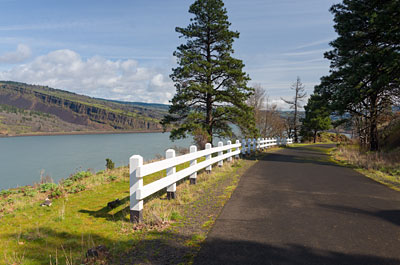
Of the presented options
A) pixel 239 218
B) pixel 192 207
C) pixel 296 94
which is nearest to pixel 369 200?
pixel 239 218

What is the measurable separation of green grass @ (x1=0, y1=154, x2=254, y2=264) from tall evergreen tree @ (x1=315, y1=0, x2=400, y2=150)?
14.5 m

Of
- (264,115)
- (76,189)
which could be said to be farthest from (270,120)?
(76,189)

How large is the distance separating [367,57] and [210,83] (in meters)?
14.2

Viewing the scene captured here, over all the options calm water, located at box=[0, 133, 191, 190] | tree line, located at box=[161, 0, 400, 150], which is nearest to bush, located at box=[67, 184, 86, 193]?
calm water, located at box=[0, 133, 191, 190]

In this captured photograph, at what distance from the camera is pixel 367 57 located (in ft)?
56.0

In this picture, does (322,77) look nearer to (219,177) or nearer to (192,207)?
(219,177)

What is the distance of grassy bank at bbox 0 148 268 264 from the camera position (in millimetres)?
4008

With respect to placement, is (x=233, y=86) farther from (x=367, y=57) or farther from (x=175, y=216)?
(x=175, y=216)

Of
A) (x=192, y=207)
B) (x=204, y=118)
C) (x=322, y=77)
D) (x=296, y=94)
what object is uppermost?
(x=296, y=94)

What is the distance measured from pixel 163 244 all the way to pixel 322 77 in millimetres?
24141

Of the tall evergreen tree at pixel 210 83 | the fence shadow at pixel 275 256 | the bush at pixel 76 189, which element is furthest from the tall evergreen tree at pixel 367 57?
the bush at pixel 76 189

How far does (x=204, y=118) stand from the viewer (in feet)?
90.3

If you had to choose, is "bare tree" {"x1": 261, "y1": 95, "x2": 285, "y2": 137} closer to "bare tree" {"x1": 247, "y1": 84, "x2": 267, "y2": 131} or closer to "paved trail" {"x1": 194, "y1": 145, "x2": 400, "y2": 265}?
"bare tree" {"x1": 247, "y1": 84, "x2": 267, "y2": 131}

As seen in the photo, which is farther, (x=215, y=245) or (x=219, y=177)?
(x=219, y=177)
